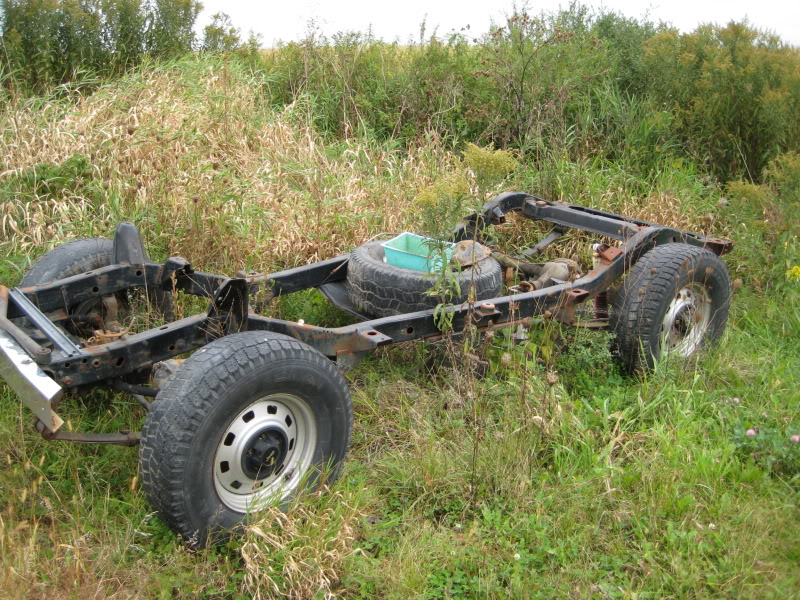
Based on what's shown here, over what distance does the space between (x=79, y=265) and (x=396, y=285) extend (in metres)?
1.76

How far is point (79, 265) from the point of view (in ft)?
15.4

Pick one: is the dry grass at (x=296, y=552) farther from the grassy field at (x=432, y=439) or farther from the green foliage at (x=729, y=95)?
the green foliage at (x=729, y=95)

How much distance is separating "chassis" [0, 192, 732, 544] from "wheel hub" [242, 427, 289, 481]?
1.46 feet

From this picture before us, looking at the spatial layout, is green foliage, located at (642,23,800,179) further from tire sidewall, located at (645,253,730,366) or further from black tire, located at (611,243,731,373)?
black tire, located at (611,243,731,373)

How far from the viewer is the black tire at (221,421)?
10.8 ft

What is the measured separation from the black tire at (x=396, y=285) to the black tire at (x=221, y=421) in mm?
992

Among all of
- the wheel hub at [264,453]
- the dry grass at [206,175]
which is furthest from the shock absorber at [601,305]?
the wheel hub at [264,453]

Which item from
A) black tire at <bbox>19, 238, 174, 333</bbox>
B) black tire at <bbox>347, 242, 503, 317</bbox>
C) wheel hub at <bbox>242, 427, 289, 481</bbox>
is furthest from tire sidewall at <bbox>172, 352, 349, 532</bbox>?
Result: black tire at <bbox>19, 238, 174, 333</bbox>

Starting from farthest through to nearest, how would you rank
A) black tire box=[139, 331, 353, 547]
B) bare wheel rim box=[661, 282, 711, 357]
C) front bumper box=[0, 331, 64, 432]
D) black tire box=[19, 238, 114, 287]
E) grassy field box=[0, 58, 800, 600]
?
bare wheel rim box=[661, 282, 711, 357], black tire box=[19, 238, 114, 287], grassy field box=[0, 58, 800, 600], black tire box=[139, 331, 353, 547], front bumper box=[0, 331, 64, 432]

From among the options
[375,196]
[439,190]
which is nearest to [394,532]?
[439,190]

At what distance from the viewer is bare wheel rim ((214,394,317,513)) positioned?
352 centimetres

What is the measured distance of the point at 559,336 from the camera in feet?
17.3

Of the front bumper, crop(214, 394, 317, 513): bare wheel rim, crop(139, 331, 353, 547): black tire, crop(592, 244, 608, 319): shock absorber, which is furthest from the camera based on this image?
crop(592, 244, 608, 319): shock absorber

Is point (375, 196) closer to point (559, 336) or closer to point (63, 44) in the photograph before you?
point (559, 336)
